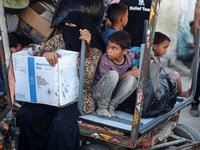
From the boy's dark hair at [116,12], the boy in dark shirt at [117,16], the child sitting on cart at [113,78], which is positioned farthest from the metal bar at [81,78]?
the boy's dark hair at [116,12]

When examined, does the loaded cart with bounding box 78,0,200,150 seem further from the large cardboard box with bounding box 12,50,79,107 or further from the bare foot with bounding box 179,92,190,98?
the bare foot with bounding box 179,92,190,98

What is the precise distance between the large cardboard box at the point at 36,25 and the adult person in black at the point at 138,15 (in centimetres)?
105

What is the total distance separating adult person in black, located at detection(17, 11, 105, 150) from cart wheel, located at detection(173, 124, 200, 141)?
1229mm

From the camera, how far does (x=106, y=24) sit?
173 inches

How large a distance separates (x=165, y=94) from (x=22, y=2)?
1.89 m

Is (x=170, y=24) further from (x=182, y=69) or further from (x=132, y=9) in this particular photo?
(x=132, y=9)

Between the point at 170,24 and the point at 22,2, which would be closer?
the point at 22,2

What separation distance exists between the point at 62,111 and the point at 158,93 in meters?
0.89

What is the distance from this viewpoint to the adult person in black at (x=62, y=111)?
8.62 feet

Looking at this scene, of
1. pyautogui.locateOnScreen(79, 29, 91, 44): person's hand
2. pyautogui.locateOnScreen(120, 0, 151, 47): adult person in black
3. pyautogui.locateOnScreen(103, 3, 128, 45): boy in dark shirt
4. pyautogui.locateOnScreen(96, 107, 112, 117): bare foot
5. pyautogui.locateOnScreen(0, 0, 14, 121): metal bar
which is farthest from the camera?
pyautogui.locateOnScreen(120, 0, 151, 47): adult person in black

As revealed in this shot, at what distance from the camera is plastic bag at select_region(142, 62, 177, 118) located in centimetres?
272

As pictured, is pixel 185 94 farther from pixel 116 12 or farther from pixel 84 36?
pixel 84 36

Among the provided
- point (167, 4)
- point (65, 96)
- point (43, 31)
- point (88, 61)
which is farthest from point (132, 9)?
point (167, 4)

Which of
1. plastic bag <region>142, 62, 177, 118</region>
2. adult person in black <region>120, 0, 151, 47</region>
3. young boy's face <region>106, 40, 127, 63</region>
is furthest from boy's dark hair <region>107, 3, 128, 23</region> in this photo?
plastic bag <region>142, 62, 177, 118</region>
